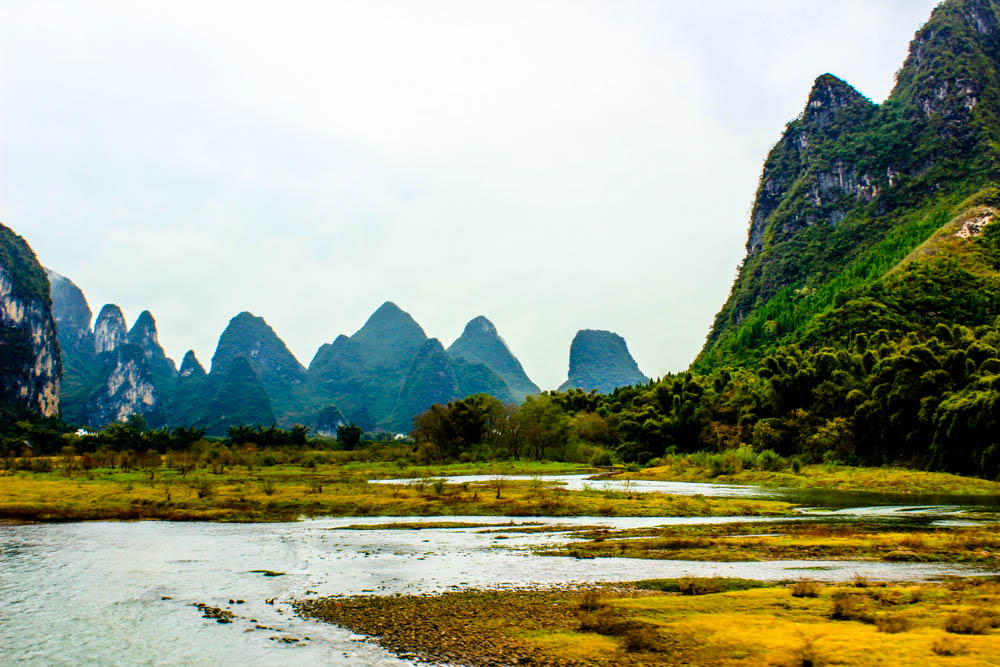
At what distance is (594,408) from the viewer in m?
102

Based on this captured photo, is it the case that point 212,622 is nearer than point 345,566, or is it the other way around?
point 212,622

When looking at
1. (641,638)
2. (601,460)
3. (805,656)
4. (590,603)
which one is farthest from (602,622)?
(601,460)

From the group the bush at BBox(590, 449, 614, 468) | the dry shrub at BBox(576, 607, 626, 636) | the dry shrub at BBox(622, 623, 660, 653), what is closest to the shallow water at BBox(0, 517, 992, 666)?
the dry shrub at BBox(576, 607, 626, 636)

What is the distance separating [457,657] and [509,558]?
28.3 feet

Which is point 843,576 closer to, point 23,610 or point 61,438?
point 23,610

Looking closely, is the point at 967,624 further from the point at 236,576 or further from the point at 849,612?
the point at 236,576

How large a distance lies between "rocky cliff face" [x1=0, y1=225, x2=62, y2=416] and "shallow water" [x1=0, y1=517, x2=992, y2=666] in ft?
451

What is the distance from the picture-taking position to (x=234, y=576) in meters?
15.2

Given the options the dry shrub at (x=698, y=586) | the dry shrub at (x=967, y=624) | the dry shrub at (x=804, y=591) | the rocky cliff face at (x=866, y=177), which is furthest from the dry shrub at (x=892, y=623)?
the rocky cliff face at (x=866, y=177)

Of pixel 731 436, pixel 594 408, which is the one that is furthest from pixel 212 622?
pixel 594 408

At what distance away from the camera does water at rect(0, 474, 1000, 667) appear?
9.87 metres

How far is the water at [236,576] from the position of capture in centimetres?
987

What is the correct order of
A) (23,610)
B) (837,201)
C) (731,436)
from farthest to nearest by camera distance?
(837,201)
(731,436)
(23,610)

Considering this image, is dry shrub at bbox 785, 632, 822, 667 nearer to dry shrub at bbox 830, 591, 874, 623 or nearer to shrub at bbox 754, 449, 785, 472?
dry shrub at bbox 830, 591, 874, 623
